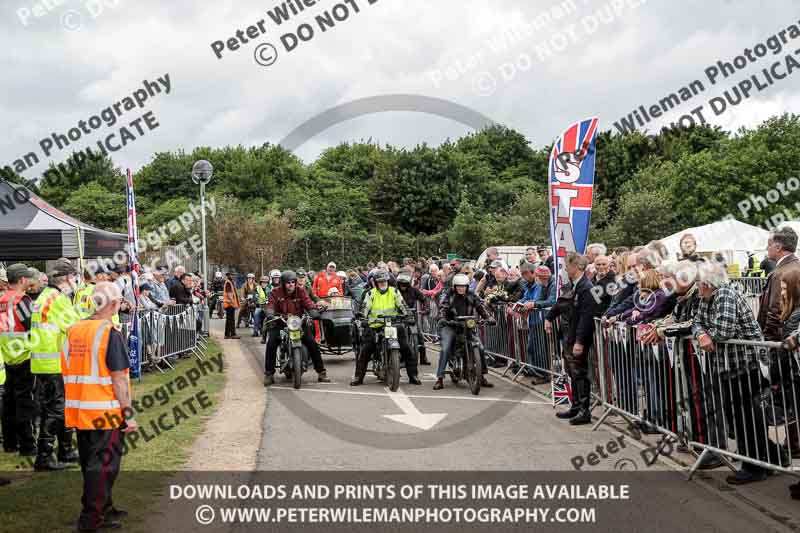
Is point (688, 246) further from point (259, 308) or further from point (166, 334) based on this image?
point (259, 308)

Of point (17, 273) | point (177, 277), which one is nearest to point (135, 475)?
point (17, 273)

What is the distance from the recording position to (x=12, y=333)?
26.8ft

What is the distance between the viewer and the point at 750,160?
171ft

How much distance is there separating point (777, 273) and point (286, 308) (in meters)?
8.43

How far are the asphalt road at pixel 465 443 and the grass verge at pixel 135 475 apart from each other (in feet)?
3.05

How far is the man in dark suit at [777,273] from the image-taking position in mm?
7363

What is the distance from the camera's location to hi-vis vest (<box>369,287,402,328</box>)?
13.7 metres

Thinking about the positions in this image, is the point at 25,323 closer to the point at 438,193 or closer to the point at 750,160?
the point at 438,193

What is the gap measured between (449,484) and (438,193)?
48.1m

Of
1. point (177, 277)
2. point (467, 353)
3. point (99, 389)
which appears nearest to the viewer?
point (99, 389)

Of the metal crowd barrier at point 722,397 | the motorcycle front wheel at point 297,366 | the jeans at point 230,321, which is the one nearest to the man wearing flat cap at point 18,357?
the motorcycle front wheel at point 297,366

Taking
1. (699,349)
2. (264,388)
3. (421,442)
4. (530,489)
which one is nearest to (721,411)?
(699,349)

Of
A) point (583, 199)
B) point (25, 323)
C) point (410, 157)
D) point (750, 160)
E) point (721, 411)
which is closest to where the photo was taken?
point (721, 411)

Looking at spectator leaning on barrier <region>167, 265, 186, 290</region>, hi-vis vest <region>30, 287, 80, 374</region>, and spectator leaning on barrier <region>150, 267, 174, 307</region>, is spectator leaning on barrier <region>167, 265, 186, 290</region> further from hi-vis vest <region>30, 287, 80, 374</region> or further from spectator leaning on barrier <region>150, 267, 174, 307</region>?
hi-vis vest <region>30, 287, 80, 374</region>
